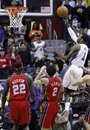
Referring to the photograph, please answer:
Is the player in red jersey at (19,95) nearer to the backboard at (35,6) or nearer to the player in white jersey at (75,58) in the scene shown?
the player in white jersey at (75,58)

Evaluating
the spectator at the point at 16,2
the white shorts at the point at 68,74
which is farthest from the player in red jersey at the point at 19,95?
the spectator at the point at 16,2

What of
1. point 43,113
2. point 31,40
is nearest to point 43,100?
point 43,113

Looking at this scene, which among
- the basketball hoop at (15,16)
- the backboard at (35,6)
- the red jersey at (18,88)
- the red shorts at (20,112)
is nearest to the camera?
the red jersey at (18,88)

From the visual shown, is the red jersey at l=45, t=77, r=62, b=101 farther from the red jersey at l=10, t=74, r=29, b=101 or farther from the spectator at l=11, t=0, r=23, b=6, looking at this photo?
the spectator at l=11, t=0, r=23, b=6

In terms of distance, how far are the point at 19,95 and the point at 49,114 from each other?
864 millimetres

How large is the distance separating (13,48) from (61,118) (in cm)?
733

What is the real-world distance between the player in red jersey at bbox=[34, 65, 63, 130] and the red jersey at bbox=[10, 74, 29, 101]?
1.44 ft

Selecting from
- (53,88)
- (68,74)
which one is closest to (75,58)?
(68,74)

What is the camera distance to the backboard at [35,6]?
22844 mm

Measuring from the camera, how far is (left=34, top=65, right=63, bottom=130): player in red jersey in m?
11.2

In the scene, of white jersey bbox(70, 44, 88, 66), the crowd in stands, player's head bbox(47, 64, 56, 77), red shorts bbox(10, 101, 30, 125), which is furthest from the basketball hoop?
red shorts bbox(10, 101, 30, 125)

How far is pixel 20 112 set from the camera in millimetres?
11070

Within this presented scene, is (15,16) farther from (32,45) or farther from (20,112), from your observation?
(20,112)

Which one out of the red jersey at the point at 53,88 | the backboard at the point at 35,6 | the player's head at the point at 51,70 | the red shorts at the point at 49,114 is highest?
the backboard at the point at 35,6
